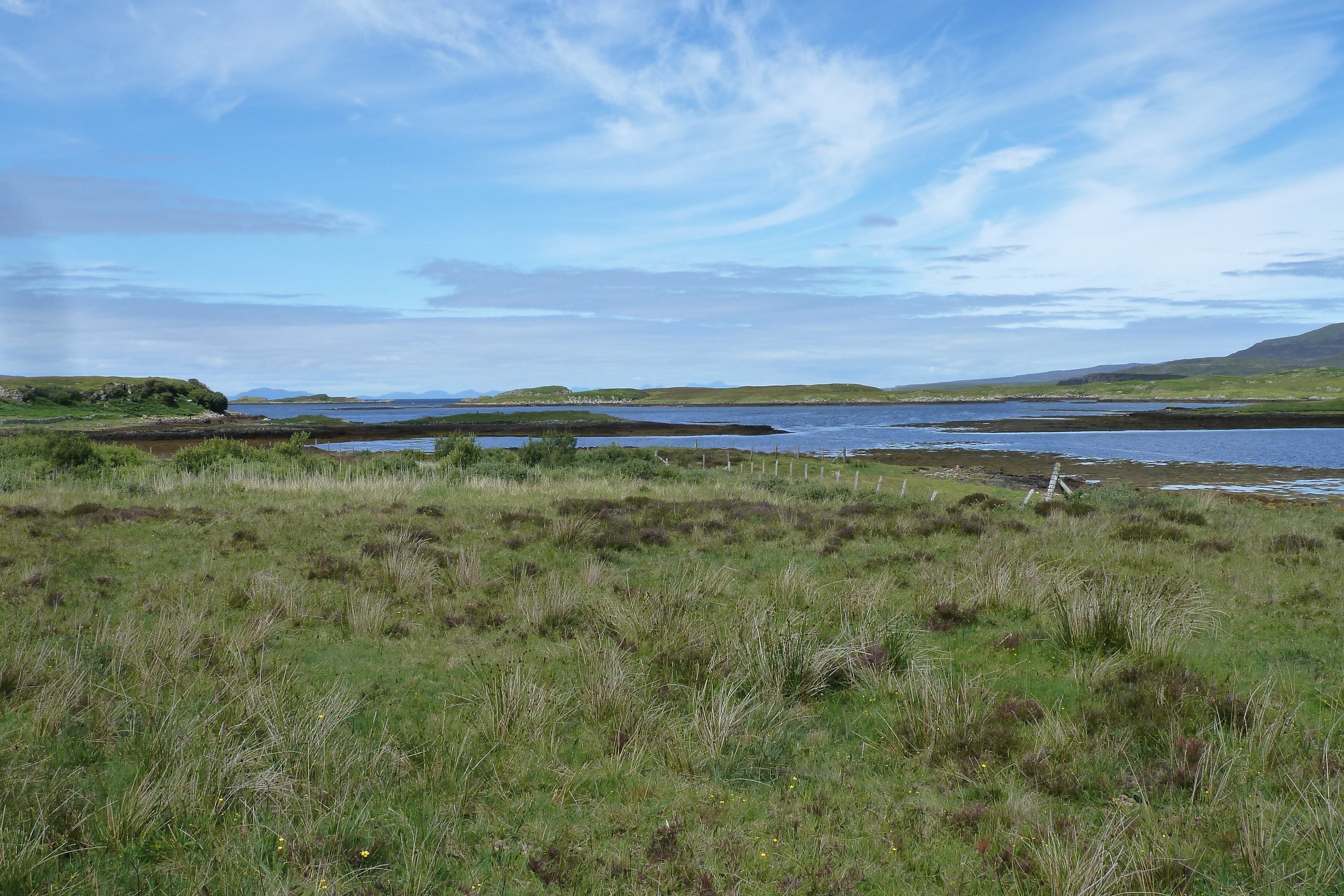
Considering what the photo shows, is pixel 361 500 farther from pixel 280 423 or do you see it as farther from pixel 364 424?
pixel 364 424

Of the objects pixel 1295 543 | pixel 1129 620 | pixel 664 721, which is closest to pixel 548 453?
pixel 1295 543

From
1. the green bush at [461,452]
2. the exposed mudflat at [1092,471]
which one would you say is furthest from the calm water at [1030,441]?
the green bush at [461,452]

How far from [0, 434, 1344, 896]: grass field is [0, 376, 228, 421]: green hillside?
9521cm

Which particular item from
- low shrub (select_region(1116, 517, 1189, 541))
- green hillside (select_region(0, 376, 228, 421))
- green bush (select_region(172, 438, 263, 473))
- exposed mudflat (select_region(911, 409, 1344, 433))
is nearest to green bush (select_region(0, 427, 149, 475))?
green bush (select_region(172, 438, 263, 473))

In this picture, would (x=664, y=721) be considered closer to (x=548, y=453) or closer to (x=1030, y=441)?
(x=548, y=453)

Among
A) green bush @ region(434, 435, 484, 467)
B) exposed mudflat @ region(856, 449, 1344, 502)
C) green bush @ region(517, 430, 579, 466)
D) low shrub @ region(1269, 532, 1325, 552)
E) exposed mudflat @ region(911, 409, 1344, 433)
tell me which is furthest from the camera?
exposed mudflat @ region(911, 409, 1344, 433)

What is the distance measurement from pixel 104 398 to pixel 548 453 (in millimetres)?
99538

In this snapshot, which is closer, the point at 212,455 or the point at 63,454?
the point at 63,454

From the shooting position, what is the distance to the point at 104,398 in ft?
341

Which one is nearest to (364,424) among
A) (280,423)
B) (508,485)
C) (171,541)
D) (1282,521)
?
(280,423)

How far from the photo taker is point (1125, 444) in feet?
229

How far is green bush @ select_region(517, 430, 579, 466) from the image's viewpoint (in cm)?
3653

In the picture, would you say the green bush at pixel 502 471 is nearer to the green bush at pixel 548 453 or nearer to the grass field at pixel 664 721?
the green bush at pixel 548 453

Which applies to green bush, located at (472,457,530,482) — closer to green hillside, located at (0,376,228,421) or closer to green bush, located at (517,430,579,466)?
green bush, located at (517,430,579,466)
